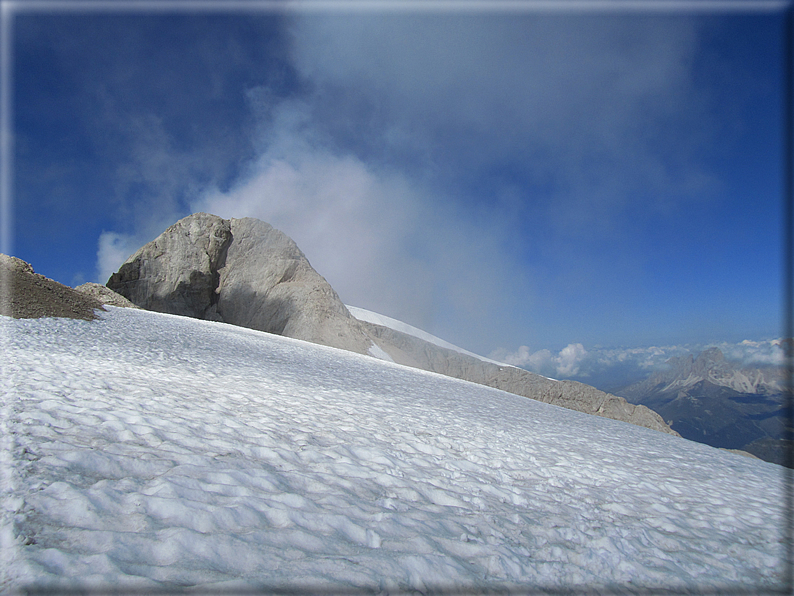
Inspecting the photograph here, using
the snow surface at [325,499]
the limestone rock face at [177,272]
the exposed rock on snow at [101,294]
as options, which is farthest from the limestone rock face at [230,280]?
the snow surface at [325,499]

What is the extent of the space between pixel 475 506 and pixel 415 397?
246 inches

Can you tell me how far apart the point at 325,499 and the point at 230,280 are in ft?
132

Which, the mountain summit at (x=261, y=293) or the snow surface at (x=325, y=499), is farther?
the mountain summit at (x=261, y=293)

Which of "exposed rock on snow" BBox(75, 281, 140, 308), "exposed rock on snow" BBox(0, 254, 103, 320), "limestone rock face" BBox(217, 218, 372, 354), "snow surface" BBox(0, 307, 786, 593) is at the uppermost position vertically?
"limestone rock face" BBox(217, 218, 372, 354)

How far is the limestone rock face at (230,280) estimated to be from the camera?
3612 cm

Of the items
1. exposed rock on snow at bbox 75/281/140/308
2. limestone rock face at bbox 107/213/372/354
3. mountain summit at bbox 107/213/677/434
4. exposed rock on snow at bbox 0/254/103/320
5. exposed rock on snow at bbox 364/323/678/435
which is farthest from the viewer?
limestone rock face at bbox 107/213/372/354

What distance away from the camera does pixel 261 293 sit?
3819cm

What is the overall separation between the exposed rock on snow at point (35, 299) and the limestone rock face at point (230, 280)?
64.5 feet

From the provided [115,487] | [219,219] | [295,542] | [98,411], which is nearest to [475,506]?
[295,542]

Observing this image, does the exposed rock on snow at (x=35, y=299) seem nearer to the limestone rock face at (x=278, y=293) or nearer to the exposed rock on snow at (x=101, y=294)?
the exposed rock on snow at (x=101, y=294)

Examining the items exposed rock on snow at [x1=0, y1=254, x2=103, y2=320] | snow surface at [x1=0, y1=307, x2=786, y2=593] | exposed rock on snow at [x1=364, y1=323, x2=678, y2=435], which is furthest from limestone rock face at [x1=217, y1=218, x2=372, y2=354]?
snow surface at [x1=0, y1=307, x2=786, y2=593]

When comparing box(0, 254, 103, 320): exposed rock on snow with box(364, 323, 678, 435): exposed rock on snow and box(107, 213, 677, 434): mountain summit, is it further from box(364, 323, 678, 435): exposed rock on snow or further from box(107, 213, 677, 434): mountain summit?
box(364, 323, 678, 435): exposed rock on snow

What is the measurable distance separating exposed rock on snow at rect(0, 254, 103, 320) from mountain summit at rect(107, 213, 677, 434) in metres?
18.9

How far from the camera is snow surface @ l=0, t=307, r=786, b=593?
214 cm
